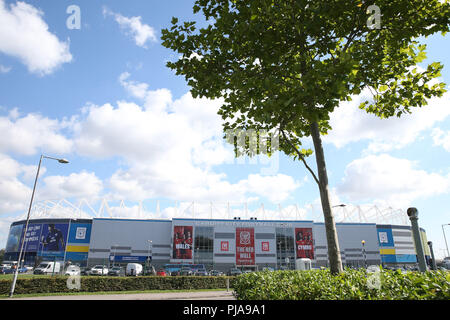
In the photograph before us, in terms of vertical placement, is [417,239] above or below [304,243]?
below

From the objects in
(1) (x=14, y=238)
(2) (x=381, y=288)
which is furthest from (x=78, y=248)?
(2) (x=381, y=288)

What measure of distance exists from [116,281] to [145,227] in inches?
1772

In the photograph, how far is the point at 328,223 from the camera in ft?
23.3

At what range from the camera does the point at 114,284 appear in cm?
2195

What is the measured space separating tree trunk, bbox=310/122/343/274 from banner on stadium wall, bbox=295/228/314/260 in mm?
61361

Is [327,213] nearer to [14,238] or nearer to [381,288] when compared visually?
[381,288]

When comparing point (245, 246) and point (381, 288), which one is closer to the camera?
point (381, 288)

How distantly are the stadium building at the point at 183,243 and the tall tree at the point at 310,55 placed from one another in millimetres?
57275

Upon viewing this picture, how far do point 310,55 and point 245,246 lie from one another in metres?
58.7

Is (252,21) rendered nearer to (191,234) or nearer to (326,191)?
(326,191)

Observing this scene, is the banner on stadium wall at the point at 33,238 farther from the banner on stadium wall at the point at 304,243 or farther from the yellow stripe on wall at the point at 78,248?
the banner on stadium wall at the point at 304,243
